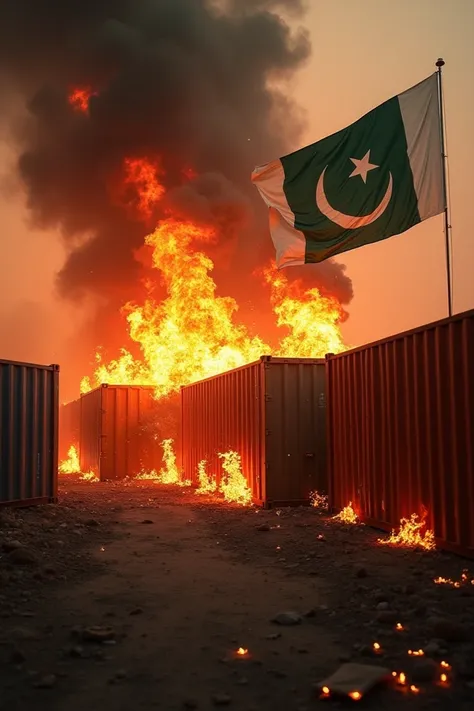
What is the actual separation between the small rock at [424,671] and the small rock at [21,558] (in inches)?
183

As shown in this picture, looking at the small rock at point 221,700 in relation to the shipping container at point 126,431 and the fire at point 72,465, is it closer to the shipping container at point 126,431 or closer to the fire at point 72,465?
the shipping container at point 126,431

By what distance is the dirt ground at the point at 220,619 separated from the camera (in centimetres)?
365

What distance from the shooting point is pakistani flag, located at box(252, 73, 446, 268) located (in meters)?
9.20

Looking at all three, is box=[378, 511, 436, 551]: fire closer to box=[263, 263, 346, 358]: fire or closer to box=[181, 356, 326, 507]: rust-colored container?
box=[181, 356, 326, 507]: rust-colored container

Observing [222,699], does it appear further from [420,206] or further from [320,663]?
[420,206]

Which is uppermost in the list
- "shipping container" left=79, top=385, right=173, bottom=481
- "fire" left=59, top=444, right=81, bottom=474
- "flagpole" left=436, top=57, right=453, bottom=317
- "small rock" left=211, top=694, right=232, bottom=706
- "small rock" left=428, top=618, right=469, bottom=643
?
"flagpole" left=436, top=57, right=453, bottom=317

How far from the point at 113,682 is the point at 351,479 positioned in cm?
703

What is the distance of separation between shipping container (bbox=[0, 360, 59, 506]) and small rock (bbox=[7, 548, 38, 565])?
4124 millimetres

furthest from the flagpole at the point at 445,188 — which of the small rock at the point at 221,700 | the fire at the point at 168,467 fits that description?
the fire at the point at 168,467

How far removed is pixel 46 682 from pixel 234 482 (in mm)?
10247

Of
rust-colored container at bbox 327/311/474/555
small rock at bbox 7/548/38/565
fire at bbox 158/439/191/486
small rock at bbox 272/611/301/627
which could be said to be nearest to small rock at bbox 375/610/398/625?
small rock at bbox 272/611/301/627

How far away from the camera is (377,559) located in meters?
7.26

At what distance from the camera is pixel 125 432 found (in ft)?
70.1

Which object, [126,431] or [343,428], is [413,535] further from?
[126,431]
